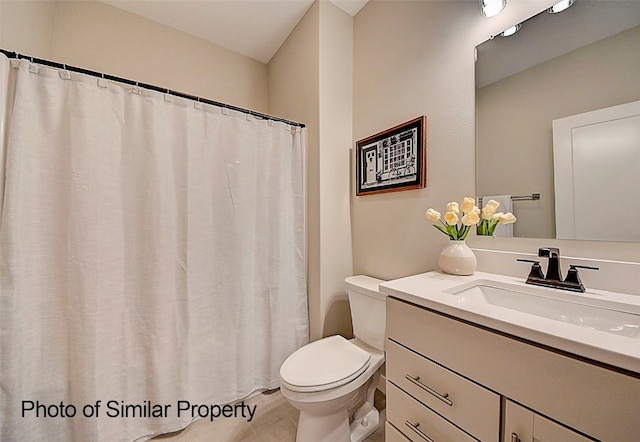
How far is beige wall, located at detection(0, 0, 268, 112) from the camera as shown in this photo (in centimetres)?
129

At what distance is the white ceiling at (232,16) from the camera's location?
170 cm

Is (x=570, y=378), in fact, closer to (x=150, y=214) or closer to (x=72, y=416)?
(x=150, y=214)

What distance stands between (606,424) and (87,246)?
170 centimetres

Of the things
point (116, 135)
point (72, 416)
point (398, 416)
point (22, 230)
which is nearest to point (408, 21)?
point (116, 135)

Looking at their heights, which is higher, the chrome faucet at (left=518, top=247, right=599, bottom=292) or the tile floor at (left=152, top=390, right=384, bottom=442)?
the chrome faucet at (left=518, top=247, right=599, bottom=292)

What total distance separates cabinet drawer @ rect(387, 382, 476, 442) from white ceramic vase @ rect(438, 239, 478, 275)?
1.71ft

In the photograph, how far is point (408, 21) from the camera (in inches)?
56.1

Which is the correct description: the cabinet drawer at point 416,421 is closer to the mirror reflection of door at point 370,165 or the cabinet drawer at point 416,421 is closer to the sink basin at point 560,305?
the sink basin at point 560,305

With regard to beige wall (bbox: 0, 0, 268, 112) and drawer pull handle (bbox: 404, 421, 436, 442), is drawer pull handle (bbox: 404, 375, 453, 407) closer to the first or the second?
drawer pull handle (bbox: 404, 421, 436, 442)

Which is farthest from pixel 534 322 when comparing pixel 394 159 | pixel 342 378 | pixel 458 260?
pixel 394 159

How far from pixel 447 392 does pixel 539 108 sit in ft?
3.64

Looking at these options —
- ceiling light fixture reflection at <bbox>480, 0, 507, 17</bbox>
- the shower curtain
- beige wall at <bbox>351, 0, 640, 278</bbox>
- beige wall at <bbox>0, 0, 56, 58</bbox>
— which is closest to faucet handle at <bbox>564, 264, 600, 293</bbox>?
beige wall at <bbox>351, 0, 640, 278</bbox>

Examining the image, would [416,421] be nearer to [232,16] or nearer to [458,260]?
[458,260]

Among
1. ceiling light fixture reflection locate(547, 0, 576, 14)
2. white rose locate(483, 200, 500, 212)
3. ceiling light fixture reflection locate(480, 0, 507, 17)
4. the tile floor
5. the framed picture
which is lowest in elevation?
the tile floor
